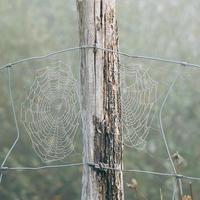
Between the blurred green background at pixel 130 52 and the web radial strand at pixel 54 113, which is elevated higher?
the blurred green background at pixel 130 52

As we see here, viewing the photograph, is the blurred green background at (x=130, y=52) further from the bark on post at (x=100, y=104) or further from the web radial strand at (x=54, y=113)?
the bark on post at (x=100, y=104)

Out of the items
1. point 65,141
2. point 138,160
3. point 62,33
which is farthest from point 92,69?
point 62,33

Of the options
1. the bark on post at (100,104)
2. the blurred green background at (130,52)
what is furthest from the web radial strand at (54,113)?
the blurred green background at (130,52)

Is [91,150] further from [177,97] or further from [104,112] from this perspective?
[177,97]

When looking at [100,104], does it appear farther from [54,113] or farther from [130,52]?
[130,52]

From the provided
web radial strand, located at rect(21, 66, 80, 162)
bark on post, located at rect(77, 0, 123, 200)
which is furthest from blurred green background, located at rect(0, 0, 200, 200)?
bark on post, located at rect(77, 0, 123, 200)

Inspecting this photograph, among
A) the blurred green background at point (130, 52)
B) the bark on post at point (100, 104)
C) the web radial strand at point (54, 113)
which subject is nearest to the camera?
the bark on post at point (100, 104)
